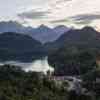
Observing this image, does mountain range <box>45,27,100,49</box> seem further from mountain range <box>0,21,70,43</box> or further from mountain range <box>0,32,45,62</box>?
mountain range <box>0,32,45,62</box>

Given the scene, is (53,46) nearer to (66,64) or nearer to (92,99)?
(66,64)

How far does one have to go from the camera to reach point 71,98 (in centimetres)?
569

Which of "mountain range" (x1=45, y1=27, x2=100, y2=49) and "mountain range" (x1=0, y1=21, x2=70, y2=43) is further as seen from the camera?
"mountain range" (x1=45, y1=27, x2=100, y2=49)

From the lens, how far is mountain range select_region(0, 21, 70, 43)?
6.86 m

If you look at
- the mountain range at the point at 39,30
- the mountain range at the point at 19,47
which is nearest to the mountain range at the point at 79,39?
the mountain range at the point at 39,30

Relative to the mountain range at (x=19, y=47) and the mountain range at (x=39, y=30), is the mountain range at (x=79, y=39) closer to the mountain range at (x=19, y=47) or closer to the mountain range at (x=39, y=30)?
the mountain range at (x=39, y=30)

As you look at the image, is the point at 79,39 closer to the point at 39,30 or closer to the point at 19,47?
the point at 39,30

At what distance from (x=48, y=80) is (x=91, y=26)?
124 cm

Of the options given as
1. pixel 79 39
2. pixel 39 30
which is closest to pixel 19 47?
pixel 39 30

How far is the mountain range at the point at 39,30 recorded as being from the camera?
686 cm

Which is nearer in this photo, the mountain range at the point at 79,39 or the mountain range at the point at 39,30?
the mountain range at the point at 39,30

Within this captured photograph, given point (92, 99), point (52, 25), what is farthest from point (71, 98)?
point (52, 25)

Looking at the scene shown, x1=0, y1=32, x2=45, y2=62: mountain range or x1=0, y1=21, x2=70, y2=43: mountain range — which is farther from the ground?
x1=0, y1=21, x2=70, y2=43: mountain range

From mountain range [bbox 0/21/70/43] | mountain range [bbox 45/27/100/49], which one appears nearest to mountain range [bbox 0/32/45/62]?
mountain range [bbox 0/21/70/43]
